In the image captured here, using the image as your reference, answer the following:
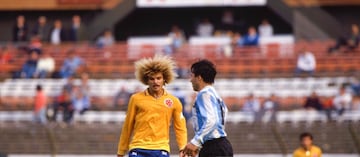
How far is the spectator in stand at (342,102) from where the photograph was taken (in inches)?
961

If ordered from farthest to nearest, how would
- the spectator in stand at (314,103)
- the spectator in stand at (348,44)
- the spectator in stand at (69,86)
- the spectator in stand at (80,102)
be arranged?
the spectator in stand at (348,44)
the spectator in stand at (69,86)
the spectator in stand at (80,102)
the spectator in stand at (314,103)

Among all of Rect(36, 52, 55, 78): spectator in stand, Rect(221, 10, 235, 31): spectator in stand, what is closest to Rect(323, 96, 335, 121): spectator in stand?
Rect(36, 52, 55, 78): spectator in stand

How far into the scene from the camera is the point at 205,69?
10.5m

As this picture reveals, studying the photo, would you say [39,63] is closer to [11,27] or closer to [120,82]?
[120,82]

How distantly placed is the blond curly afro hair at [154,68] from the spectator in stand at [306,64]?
16.7 meters

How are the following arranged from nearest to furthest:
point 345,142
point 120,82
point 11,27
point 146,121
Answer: point 146,121
point 345,142
point 120,82
point 11,27

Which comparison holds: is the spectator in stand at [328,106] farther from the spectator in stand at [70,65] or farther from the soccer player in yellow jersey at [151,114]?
the soccer player in yellow jersey at [151,114]

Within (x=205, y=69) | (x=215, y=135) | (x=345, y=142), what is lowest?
(x=345, y=142)

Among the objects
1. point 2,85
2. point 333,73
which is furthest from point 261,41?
point 2,85

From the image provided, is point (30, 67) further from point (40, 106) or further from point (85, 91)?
point (40, 106)

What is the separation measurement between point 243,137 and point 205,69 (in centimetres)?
1362

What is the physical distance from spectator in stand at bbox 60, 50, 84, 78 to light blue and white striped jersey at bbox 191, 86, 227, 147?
18703mm

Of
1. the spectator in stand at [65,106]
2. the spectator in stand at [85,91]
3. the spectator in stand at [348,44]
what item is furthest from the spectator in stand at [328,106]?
the spectator in stand at [65,106]

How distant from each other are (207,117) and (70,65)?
1936cm
